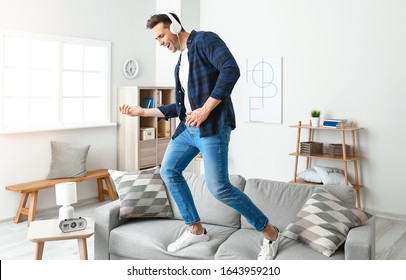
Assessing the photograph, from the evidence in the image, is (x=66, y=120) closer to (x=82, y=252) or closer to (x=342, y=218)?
(x=82, y=252)

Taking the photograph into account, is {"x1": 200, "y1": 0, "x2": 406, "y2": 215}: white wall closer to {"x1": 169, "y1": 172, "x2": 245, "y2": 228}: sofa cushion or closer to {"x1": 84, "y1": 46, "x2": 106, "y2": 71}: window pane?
{"x1": 84, "y1": 46, "x2": 106, "y2": 71}: window pane

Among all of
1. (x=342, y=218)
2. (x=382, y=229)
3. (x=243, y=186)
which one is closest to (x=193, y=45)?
(x=243, y=186)

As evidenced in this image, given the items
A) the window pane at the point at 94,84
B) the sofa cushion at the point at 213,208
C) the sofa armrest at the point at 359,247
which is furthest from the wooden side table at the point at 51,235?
the window pane at the point at 94,84

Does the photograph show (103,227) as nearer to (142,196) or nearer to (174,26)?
(142,196)

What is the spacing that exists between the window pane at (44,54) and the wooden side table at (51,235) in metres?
2.54

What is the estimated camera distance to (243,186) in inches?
124

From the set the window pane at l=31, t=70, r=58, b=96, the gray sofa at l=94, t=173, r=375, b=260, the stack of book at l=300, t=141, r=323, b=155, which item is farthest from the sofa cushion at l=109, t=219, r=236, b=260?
the window pane at l=31, t=70, r=58, b=96

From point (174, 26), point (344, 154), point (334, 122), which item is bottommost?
point (344, 154)

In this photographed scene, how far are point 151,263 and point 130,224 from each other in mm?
604

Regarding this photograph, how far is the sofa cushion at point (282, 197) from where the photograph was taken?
2.92 m

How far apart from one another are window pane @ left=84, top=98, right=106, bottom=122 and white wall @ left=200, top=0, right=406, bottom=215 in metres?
1.80

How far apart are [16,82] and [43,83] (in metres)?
0.33

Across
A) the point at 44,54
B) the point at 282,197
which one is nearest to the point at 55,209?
the point at 44,54

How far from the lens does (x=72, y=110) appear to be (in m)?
5.45
